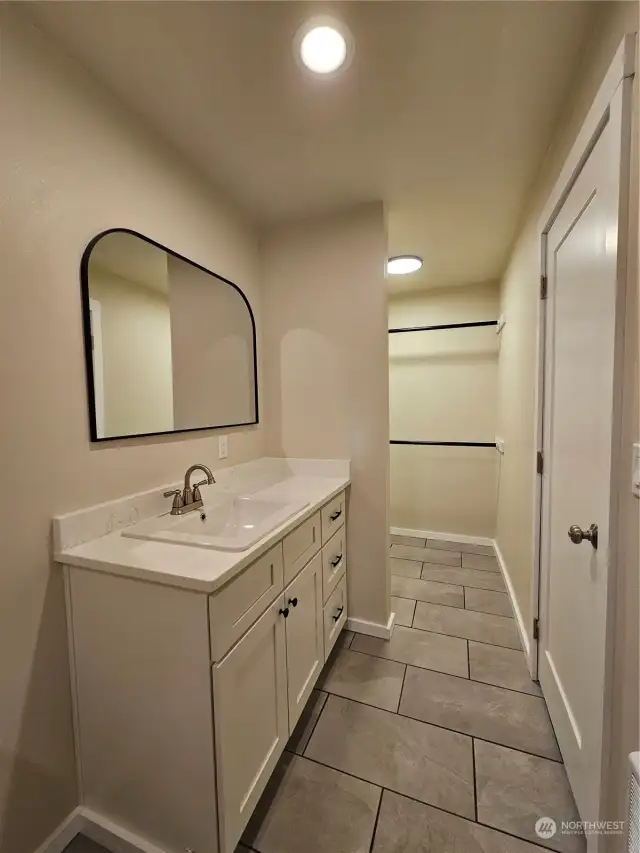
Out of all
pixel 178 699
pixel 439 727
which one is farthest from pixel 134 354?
pixel 439 727

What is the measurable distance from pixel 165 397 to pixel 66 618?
0.83 metres

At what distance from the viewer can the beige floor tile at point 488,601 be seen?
88.1 inches

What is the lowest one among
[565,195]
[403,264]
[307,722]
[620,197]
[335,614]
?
[307,722]

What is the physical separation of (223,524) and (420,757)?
1.16 meters

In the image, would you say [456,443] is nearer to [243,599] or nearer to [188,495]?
[188,495]

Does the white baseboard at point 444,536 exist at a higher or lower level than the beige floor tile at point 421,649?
higher

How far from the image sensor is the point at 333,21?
1006 millimetres

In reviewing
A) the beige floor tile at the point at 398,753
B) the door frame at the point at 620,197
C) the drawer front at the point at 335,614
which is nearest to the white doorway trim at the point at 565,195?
the door frame at the point at 620,197

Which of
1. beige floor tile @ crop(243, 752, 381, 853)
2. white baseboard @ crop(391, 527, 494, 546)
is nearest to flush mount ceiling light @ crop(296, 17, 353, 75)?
beige floor tile @ crop(243, 752, 381, 853)

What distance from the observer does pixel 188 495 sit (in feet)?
4.72

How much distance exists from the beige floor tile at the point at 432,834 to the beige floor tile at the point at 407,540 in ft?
7.32

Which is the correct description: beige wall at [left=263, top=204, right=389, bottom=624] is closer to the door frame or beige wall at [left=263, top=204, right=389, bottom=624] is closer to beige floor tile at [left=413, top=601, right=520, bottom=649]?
beige floor tile at [left=413, top=601, right=520, bottom=649]

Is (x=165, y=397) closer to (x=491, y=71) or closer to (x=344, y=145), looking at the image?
(x=344, y=145)

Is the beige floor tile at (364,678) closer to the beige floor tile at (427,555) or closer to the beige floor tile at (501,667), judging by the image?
the beige floor tile at (501,667)
